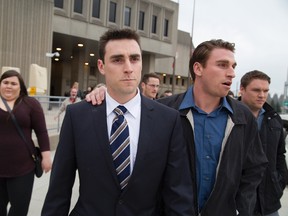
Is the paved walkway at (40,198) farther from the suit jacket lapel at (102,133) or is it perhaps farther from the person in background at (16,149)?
the suit jacket lapel at (102,133)

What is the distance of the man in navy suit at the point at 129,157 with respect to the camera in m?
2.03

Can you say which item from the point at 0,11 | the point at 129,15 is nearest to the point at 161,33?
the point at 129,15

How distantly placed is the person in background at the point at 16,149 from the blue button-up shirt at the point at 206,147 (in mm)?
2314

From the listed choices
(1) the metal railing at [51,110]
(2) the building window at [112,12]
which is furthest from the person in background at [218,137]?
(2) the building window at [112,12]

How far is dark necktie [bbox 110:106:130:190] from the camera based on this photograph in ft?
Result: 6.74

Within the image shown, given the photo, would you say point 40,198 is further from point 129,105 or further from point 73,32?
point 73,32

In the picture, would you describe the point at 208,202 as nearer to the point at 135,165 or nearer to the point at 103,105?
the point at 135,165

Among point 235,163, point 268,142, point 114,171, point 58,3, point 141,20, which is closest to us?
point 114,171

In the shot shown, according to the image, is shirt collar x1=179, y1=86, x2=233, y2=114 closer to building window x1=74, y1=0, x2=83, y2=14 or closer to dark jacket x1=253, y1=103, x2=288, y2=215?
dark jacket x1=253, y1=103, x2=288, y2=215

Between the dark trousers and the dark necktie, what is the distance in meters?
2.14

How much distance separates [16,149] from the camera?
150 inches

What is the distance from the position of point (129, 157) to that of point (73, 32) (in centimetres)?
2497

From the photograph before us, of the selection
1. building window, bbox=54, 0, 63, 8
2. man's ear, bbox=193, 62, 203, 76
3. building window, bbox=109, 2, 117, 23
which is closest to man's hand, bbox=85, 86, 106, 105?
man's ear, bbox=193, 62, 203, 76

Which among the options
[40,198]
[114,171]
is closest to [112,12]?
[40,198]
